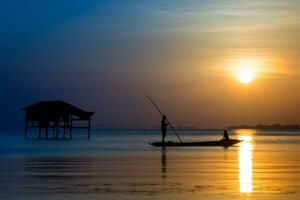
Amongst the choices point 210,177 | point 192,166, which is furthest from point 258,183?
point 192,166

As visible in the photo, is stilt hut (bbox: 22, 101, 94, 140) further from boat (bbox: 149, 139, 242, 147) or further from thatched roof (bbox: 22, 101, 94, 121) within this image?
boat (bbox: 149, 139, 242, 147)

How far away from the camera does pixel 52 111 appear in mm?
74562

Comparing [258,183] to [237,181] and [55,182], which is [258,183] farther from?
[55,182]

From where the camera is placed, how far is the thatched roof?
243 feet

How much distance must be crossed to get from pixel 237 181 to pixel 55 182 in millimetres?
5060

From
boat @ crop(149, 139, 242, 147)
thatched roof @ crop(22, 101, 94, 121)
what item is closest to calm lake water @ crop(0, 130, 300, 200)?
boat @ crop(149, 139, 242, 147)

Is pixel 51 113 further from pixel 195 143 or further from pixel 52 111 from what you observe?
pixel 195 143

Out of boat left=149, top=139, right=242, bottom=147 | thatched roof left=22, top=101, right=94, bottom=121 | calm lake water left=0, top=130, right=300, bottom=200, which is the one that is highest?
thatched roof left=22, top=101, right=94, bottom=121

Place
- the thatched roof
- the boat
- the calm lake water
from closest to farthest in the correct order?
the calm lake water, the boat, the thatched roof

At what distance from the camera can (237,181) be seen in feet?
68.0

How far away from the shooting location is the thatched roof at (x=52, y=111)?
243 ft

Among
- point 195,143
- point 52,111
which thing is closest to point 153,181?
point 195,143

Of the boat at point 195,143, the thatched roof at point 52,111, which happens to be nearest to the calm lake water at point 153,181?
the boat at point 195,143

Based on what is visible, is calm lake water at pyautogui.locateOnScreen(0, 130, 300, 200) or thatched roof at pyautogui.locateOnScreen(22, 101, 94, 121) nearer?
calm lake water at pyautogui.locateOnScreen(0, 130, 300, 200)
